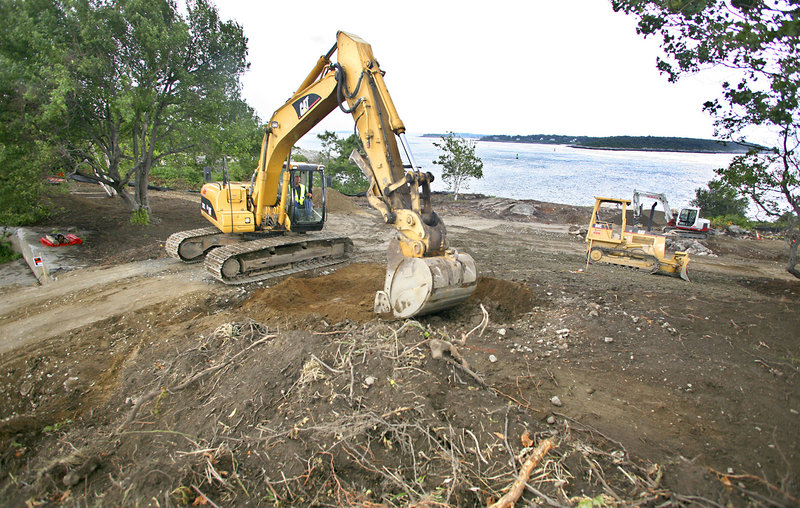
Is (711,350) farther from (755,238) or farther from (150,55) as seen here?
(755,238)

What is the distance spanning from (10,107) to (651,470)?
1411 centimetres

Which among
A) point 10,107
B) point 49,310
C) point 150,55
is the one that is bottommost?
point 49,310

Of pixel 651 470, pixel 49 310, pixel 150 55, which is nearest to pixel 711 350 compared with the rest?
pixel 651 470

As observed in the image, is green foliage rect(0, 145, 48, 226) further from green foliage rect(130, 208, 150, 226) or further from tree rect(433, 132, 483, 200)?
tree rect(433, 132, 483, 200)

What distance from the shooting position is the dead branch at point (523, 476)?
2.74 meters

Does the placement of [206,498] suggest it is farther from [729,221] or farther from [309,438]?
[729,221]

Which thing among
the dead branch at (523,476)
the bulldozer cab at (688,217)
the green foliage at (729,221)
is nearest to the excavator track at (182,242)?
the dead branch at (523,476)

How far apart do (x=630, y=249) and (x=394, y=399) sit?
392 inches

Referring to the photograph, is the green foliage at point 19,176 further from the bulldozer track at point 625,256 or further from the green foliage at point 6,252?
the bulldozer track at point 625,256

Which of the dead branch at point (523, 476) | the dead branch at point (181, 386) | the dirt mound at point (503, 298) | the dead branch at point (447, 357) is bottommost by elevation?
the dead branch at point (181, 386)

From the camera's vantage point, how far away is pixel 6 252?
11883mm

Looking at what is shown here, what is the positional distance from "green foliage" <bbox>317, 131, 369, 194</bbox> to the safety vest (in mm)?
16772

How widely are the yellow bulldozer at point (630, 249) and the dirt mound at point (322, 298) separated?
6413 mm

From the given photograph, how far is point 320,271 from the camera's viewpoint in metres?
9.70
